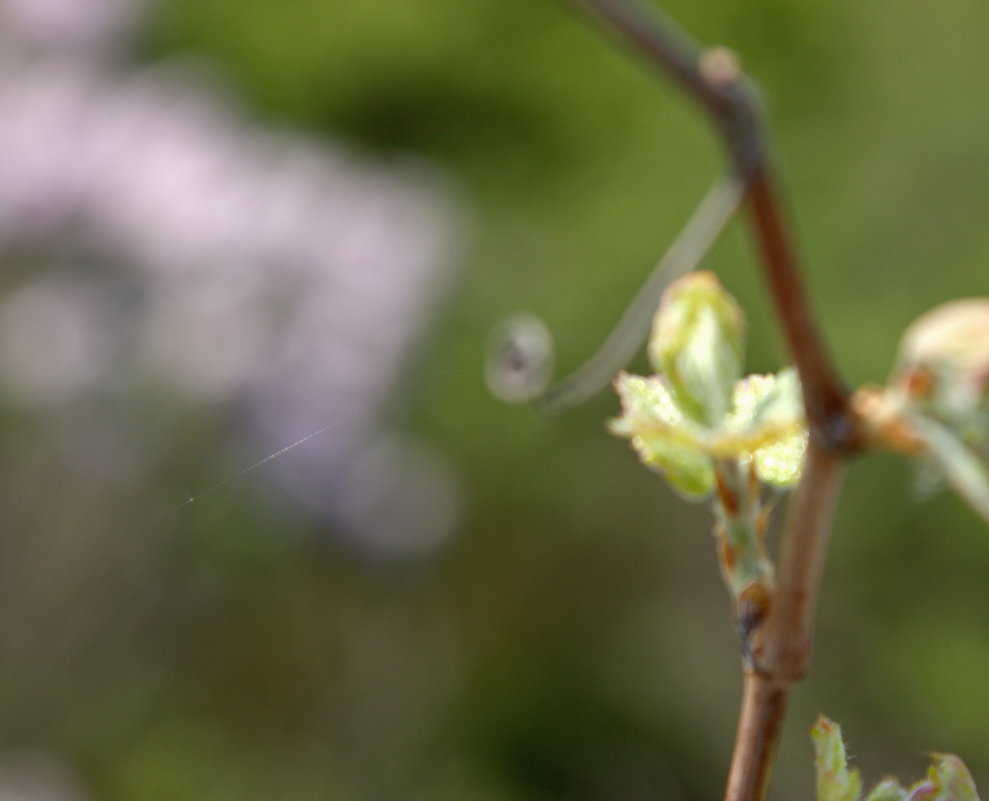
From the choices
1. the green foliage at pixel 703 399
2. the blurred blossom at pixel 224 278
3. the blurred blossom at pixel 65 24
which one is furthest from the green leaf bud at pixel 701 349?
the blurred blossom at pixel 65 24

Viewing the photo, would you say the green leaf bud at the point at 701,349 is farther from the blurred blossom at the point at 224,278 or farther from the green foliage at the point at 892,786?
the blurred blossom at the point at 224,278

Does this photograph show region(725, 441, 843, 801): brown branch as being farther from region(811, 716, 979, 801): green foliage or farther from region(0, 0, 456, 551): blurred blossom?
region(0, 0, 456, 551): blurred blossom

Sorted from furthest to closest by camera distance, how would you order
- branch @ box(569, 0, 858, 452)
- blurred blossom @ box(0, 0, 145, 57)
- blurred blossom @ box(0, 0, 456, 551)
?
blurred blossom @ box(0, 0, 145, 57)
blurred blossom @ box(0, 0, 456, 551)
branch @ box(569, 0, 858, 452)

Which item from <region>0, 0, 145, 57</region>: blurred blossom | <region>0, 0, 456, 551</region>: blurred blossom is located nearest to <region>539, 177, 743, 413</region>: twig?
<region>0, 0, 456, 551</region>: blurred blossom

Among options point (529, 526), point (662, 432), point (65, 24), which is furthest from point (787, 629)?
point (65, 24)

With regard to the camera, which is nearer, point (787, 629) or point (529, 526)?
point (787, 629)

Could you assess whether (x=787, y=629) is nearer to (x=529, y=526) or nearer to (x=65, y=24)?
(x=529, y=526)
